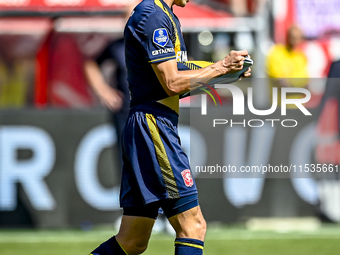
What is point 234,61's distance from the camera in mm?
3627

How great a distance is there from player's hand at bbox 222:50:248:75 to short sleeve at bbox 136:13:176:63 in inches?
12.8

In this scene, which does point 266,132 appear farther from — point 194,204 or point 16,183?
point 194,204

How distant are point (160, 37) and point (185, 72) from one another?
0.26 meters

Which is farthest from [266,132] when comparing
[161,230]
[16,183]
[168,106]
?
[168,106]

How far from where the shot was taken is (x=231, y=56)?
3.63m

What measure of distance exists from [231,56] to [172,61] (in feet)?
1.19

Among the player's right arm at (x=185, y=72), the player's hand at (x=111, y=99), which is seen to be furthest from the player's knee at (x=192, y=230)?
the player's hand at (x=111, y=99)

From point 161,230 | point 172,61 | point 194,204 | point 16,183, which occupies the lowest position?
point 161,230

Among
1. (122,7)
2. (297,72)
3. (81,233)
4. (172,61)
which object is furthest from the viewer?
(122,7)

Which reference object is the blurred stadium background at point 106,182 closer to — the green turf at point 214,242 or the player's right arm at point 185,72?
the green turf at point 214,242

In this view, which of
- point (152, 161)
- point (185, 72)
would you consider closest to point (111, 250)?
point (152, 161)

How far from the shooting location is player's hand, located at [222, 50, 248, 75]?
3627 millimetres

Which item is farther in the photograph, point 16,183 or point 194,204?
point 16,183

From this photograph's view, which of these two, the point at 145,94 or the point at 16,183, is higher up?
the point at 145,94
